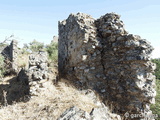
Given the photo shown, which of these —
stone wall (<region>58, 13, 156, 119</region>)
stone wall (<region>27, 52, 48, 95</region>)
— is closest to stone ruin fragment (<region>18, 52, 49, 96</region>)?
stone wall (<region>27, 52, 48, 95</region>)

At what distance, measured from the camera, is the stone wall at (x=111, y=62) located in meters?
5.46

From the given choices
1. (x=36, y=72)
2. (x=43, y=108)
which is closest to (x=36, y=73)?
(x=36, y=72)

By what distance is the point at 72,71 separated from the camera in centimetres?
694

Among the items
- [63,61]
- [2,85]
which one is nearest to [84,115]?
[63,61]

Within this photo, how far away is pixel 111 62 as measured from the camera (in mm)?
6414

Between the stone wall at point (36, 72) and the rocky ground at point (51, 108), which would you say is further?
the stone wall at point (36, 72)

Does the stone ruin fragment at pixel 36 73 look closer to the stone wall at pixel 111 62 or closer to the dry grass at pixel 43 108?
the dry grass at pixel 43 108

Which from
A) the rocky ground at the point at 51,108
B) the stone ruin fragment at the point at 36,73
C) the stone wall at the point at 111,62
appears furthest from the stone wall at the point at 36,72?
the stone wall at the point at 111,62

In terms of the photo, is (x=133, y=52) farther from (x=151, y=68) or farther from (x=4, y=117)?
(x=4, y=117)

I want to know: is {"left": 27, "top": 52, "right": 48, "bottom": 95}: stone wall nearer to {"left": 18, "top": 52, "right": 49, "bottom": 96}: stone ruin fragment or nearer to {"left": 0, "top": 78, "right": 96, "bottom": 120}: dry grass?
{"left": 18, "top": 52, "right": 49, "bottom": 96}: stone ruin fragment

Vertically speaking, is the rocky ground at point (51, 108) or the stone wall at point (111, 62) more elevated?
the stone wall at point (111, 62)

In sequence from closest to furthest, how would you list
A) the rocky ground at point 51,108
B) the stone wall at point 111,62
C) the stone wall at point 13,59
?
the rocky ground at point 51,108, the stone wall at point 111,62, the stone wall at point 13,59

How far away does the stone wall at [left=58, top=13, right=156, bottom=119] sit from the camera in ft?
17.9

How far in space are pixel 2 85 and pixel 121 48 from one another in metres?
8.70
